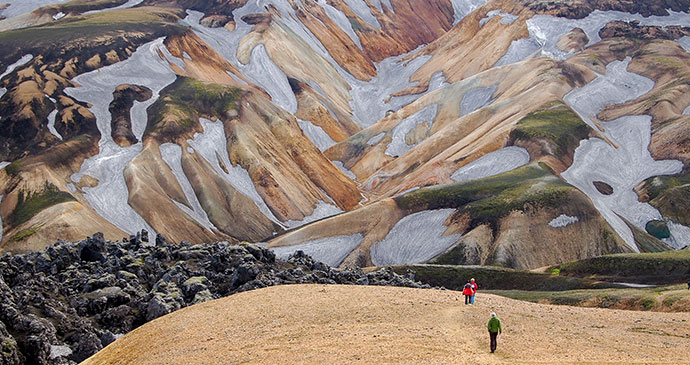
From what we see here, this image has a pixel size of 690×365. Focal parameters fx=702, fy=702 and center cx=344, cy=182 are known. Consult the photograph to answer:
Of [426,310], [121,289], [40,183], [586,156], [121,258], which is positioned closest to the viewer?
[426,310]

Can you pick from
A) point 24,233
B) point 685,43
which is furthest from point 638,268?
point 685,43

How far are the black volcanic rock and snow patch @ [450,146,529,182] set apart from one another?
223 feet

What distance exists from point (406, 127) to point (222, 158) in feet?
193

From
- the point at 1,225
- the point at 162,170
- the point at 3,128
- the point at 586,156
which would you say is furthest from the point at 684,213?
the point at 3,128

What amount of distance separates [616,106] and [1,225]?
422ft

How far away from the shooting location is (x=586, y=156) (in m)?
130

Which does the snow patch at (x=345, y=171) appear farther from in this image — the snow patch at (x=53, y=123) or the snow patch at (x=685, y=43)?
the snow patch at (x=685, y=43)

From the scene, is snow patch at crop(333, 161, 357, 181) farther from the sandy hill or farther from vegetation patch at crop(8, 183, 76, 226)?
the sandy hill

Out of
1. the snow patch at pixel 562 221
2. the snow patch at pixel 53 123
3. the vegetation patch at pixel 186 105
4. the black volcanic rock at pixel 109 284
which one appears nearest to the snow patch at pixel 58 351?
the black volcanic rock at pixel 109 284

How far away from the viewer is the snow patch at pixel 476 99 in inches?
6885

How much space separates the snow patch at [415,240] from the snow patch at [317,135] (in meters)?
67.1

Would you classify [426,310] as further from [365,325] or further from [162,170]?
[162,170]

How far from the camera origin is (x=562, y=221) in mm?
98750

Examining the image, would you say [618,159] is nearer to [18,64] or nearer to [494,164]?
[494,164]
